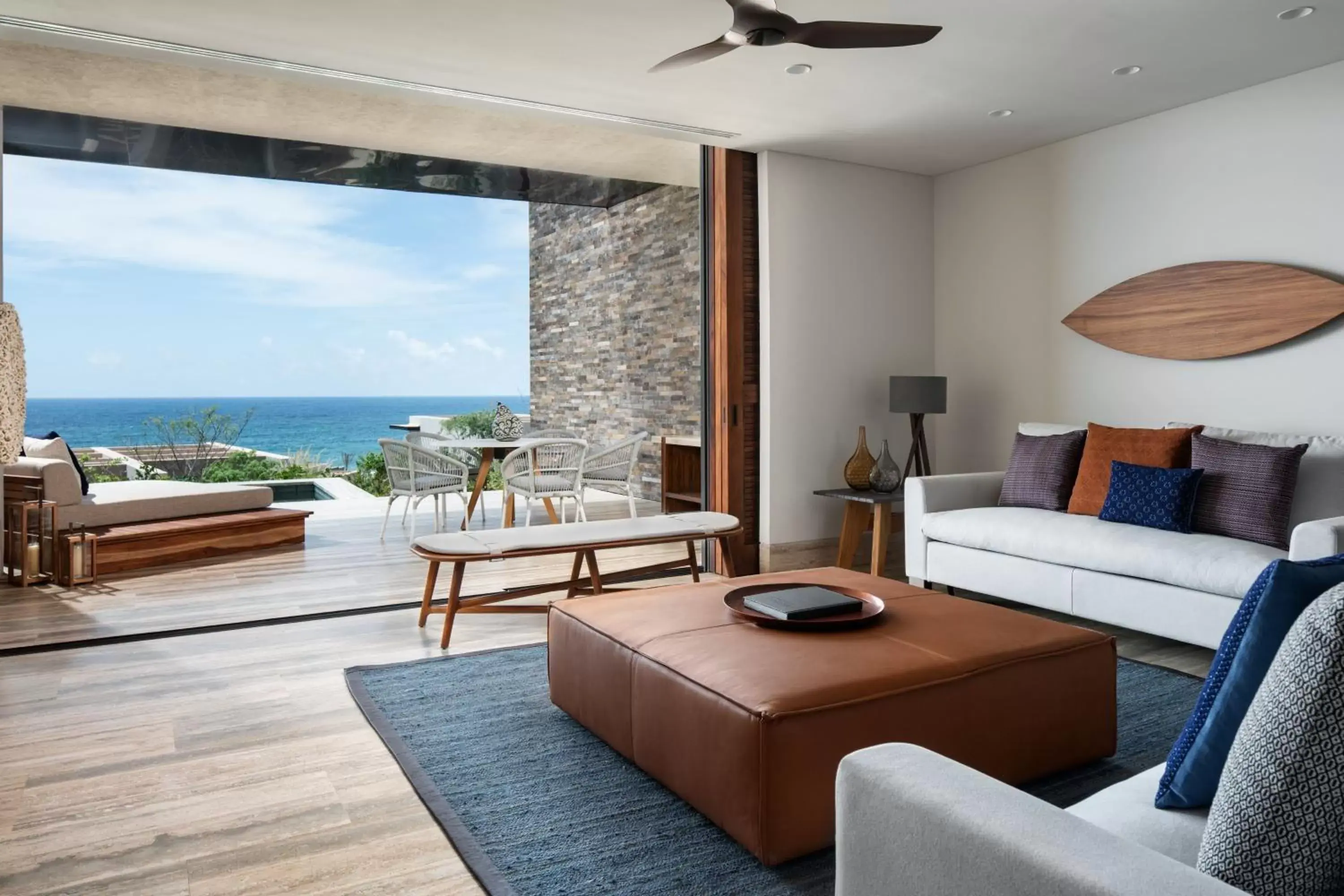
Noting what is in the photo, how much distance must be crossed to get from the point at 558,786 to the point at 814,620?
0.84 metres

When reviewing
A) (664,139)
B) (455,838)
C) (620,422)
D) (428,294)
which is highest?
(428,294)

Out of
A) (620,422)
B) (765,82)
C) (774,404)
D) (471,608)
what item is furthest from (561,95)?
(620,422)

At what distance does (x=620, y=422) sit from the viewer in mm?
8656

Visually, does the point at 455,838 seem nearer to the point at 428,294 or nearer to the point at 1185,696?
the point at 1185,696

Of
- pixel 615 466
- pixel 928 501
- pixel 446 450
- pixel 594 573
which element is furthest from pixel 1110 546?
pixel 446 450

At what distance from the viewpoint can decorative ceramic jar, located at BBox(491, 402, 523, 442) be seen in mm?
7443

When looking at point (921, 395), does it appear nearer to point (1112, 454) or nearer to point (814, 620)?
point (1112, 454)

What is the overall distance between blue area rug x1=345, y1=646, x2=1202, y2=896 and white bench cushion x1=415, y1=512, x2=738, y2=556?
518 millimetres

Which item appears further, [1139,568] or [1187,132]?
[1187,132]

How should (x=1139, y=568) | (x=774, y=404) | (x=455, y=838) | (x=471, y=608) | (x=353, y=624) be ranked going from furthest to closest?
1. (x=774, y=404)
2. (x=353, y=624)
3. (x=471, y=608)
4. (x=1139, y=568)
5. (x=455, y=838)

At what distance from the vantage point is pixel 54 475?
5.17m

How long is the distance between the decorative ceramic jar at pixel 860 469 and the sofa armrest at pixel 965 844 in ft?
13.7

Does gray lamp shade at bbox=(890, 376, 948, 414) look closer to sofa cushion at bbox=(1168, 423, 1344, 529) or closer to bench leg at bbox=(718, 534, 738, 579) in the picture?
bench leg at bbox=(718, 534, 738, 579)

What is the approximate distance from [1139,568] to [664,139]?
13.1 feet
